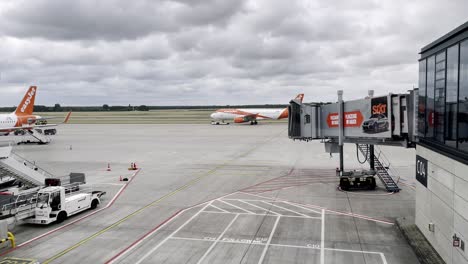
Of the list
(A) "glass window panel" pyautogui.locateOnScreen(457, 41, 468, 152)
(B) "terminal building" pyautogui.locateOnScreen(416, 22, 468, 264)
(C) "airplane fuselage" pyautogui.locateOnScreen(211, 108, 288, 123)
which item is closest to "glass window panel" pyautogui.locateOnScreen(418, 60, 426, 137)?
(B) "terminal building" pyautogui.locateOnScreen(416, 22, 468, 264)

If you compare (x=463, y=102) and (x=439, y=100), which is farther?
(x=439, y=100)

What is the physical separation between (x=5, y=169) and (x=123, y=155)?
1012 inches

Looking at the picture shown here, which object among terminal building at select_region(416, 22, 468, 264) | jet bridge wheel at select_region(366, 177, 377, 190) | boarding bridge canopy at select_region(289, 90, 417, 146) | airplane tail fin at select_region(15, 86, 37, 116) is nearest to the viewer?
terminal building at select_region(416, 22, 468, 264)

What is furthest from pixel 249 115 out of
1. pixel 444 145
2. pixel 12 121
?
pixel 444 145

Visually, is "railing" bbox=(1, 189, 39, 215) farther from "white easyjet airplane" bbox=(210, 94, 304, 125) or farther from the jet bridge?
"white easyjet airplane" bbox=(210, 94, 304, 125)

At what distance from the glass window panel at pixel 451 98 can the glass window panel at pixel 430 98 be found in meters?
1.67

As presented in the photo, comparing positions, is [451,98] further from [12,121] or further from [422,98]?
[12,121]

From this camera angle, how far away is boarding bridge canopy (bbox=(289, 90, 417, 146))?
853 inches

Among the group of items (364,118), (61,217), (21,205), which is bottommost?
(61,217)

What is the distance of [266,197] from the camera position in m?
26.4

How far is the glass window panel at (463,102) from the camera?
39.5 feet

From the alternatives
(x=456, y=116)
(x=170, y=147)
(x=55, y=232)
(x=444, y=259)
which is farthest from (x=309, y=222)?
(x=170, y=147)

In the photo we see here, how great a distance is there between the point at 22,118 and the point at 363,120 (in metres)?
55.2

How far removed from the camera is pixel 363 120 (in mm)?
24609
